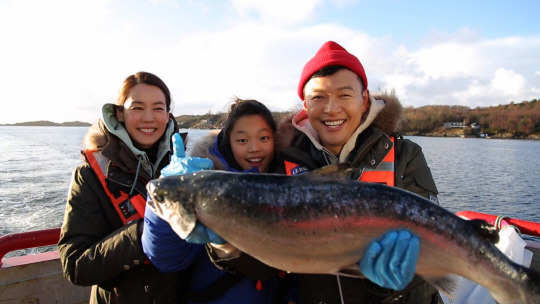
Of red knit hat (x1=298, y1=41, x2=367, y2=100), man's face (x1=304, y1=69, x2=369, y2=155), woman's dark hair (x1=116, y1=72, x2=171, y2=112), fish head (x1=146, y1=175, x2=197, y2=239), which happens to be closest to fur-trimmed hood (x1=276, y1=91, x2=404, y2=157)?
man's face (x1=304, y1=69, x2=369, y2=155)

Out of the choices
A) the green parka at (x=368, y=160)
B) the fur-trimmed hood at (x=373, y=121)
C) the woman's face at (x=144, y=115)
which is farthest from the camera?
the woman's face at (x=144, y=115)

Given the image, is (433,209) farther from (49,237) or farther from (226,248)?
(49,237)

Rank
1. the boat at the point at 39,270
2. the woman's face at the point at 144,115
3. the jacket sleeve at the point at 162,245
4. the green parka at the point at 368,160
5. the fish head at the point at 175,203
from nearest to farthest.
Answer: the fish head at the point at 175,203, the jacket sleeve at the point at 162,245, the green parka at the point at 368,160, the woman's face at the point at 144,115, the boat at the point at 39,270

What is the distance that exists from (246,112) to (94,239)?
2282mm

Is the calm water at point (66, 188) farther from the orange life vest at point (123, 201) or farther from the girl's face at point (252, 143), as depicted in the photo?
the girl's face at point (252, 143)

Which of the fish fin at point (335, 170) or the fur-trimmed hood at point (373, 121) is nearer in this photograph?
the fish fin at point (335, 170)

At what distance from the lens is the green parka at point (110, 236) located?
11.2ft

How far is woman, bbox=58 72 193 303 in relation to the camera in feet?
11.3

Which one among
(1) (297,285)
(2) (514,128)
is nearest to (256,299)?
(1) (297,285)

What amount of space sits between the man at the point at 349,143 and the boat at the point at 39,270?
2.97 meters

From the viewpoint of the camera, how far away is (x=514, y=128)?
355 ft

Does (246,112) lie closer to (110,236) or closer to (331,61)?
(331,61)

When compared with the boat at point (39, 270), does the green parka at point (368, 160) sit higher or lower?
higher

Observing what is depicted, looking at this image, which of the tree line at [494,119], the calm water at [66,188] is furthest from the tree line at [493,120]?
the calm water at [66,188]
